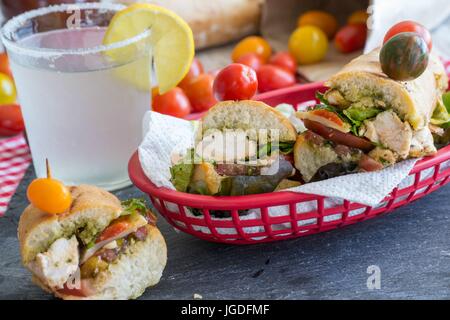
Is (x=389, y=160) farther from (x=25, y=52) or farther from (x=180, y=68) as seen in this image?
(x=25, y=52)

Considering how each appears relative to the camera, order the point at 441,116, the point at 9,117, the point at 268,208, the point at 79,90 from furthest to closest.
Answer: the point at 9,117 < the point at 79,90 < the point at 441,116 < the point at 268,208

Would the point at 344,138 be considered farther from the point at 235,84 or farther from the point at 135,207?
the point at 135,207

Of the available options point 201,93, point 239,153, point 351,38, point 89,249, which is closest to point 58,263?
point 89,249

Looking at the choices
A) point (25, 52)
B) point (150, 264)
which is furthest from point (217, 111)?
point (25, 52)

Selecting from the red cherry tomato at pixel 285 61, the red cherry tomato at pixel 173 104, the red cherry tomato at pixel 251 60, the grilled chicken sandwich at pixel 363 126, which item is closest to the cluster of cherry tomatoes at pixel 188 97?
the red cherry tomato at pixel 173 104

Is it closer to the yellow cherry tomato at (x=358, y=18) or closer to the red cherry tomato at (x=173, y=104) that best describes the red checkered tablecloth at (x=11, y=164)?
the red cherry tomato at (x=173, y=104)

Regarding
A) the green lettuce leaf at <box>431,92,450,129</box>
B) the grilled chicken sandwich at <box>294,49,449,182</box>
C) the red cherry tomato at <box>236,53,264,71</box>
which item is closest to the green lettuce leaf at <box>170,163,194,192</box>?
the grilled chicken sandwich at <box>294,49,449,182</box>

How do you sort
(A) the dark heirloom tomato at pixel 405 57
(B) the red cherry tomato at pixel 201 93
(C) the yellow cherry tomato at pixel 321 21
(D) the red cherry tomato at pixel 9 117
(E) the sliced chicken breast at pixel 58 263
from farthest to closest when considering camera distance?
(C) the yellow cherry tomato at pixel 321 21 < (B) the red cherry tomato at pixel 201 93 < (D) the red cherry tomato at pixel 9 117 < (A) the dark heirloom tomato at pixel 405 57 < (E) the sliced chicken breast at pixel 58 263
